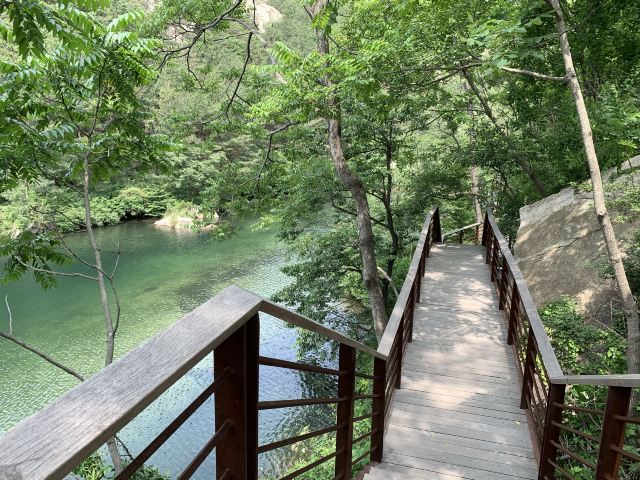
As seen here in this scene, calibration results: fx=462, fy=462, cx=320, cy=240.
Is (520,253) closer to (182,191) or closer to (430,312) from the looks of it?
(430,312)

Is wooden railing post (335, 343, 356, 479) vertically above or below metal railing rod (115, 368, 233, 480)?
below

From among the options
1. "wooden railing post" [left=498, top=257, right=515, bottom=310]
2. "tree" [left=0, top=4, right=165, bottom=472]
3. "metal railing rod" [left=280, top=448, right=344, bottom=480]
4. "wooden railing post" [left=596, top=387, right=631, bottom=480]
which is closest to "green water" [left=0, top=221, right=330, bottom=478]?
"tree" [left=0, top=4, right=165, bottom=472]

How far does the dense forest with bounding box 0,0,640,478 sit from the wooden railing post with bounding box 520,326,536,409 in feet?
3.93

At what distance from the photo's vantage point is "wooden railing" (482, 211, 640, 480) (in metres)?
1.90

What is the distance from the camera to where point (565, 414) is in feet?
14.4

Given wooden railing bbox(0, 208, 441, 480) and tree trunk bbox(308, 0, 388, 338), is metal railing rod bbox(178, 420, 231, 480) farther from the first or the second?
tree trunk bbox(308, 0, 388, 338)

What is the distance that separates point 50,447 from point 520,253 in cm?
781

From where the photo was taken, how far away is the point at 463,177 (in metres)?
12.1

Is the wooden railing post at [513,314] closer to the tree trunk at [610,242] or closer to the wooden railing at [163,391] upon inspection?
the tree trunk at [610,242]

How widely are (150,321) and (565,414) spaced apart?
11897 mm

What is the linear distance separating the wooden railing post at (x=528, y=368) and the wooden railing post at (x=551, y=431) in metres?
0.69

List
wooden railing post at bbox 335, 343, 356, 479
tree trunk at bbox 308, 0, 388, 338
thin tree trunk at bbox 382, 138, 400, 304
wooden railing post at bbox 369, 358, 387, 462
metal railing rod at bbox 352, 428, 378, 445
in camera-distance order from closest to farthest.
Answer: wooden railing post at bbox 335, 343, 356, 479, metal railing rod at bbox 352, 428, 378, 445, wooden railing post at bbox 369, 358, 387, 462, tree trunk at bbox 308, 0, 388, 338, thin tree trunk at bbox 382, 138, 400, 304

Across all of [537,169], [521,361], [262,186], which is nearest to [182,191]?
[262,186]

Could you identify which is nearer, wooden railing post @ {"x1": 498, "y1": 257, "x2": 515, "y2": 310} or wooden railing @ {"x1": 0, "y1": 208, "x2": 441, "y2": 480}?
wooden railing @ {"x1": 0, "y1": 208, "x2": 441, "y2": 480}
